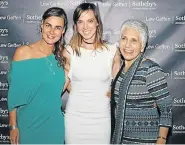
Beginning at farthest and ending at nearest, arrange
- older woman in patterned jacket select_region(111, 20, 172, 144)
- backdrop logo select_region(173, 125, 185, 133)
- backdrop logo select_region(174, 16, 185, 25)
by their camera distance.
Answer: backdrop logo select_region(173, 125, 185, 133) → backdrop logo select_region(174, 16, 185, 25) → older woman in patterned jacket select_region(111, 20, 172, 144)

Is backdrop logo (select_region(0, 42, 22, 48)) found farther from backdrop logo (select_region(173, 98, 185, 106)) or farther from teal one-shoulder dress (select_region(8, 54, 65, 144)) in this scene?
backdrop logo (select_region(173, 98, 185, 106))

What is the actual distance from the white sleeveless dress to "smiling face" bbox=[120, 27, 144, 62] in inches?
10.9

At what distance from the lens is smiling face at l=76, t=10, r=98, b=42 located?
2229 mm

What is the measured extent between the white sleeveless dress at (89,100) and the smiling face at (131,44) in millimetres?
277

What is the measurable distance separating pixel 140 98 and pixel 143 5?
1.22 meters

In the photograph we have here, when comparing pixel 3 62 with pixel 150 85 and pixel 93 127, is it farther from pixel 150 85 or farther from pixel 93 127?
pixel 150 85

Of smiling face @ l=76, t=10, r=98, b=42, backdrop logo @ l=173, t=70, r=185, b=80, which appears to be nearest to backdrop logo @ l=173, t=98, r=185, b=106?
backdrop logo @ l=173, t=70, r=185, b=80

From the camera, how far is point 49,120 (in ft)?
7.43

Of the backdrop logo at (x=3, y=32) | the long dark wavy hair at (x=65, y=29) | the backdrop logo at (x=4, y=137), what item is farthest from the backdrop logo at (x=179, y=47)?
the backdrop logo at (x=4, y=137)

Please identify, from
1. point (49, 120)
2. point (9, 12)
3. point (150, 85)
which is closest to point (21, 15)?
point (9, 12)

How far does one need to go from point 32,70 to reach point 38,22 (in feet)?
2.59

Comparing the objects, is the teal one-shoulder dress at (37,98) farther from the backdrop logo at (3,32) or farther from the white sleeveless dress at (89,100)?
the backdrop logo at (3,32)

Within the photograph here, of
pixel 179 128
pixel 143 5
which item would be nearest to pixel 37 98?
pixel 143 5

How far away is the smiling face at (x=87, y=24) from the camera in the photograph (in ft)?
7.31
